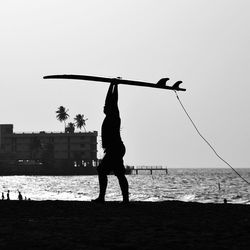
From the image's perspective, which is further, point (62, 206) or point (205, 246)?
point (62, 206)

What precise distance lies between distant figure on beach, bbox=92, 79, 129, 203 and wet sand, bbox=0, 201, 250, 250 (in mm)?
738

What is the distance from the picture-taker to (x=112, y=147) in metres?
15.7

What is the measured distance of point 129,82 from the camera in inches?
642

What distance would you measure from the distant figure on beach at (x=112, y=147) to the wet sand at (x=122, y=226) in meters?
0.74

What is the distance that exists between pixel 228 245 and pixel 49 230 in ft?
9.60

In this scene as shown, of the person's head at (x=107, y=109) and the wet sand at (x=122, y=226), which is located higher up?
the person's head at (x=107, y=109)

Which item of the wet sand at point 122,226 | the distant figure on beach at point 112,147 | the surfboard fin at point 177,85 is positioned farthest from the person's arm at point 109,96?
the wet sand at point 122,226

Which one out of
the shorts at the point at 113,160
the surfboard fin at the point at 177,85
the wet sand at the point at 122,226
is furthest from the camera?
the surfboard fin at the point at 177,85

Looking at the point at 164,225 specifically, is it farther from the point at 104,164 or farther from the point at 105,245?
the point at 104,164

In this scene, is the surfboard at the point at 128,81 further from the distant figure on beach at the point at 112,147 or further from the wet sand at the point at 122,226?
the wet sand at the point at 122,226

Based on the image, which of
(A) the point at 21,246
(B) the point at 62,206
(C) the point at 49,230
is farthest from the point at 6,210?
(A) the point at 21,246

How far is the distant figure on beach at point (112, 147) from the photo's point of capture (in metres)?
15.6

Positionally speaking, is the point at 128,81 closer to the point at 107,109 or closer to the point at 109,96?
the point at 109,96

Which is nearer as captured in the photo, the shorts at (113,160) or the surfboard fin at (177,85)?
the shorts at (113,160)
